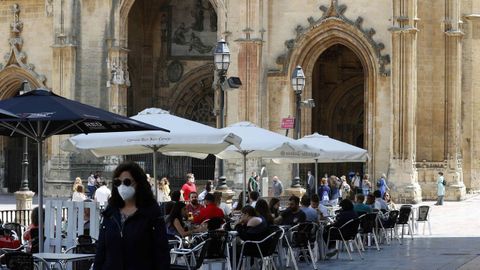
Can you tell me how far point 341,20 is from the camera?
39.9m

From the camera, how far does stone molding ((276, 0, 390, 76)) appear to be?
39125mm

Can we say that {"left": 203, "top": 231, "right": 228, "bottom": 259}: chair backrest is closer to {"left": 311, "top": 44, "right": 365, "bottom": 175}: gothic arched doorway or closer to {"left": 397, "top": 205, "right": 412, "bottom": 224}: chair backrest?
{"left": 397, "top": 205, "right": 412, "bottom": 224}: chair backrest

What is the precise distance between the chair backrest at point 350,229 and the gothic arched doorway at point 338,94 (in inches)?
993

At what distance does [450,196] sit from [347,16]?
24.6 feet

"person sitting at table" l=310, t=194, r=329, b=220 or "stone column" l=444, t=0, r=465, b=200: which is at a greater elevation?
"stone column" l=444, t=0, r=465, b=200

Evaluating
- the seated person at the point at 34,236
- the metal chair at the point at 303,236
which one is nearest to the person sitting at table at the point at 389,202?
the metal chair at the point at 303,236

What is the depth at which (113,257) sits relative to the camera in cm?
892

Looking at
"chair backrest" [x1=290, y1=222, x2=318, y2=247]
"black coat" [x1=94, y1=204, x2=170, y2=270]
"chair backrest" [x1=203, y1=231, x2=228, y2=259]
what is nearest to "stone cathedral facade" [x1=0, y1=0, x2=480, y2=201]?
"chair backrest" [x1=290, y1=222, x2=318, y2=247]

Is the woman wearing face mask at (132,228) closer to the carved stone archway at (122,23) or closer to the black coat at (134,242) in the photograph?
the black coat at (134,242)

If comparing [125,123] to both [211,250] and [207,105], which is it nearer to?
[211,250]

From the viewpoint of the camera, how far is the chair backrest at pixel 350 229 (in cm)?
2050

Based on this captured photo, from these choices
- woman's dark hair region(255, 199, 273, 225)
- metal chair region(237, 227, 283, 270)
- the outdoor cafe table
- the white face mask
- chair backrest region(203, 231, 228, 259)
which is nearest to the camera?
the white face mask

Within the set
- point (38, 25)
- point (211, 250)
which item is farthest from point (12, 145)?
point (211, 250)

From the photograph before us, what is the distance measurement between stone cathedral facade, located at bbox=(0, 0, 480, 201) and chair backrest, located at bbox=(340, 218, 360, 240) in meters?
17.6
